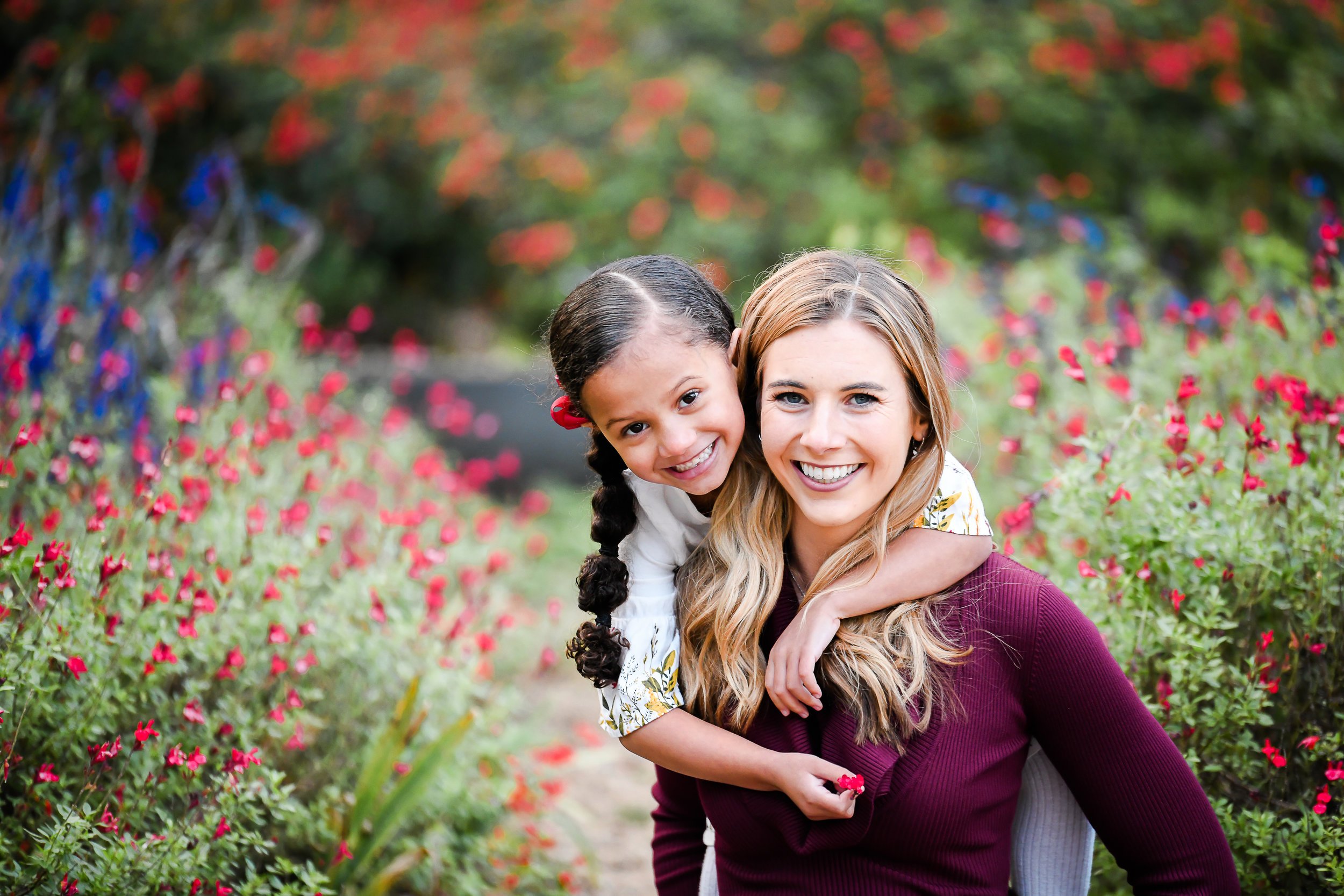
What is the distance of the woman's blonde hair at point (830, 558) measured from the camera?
1537 mm

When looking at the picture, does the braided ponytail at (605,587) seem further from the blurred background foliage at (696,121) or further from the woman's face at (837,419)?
the blurred background foliage at (696,121)

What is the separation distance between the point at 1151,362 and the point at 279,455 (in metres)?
2.67

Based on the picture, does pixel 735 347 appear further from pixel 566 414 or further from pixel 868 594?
pixel 868 594

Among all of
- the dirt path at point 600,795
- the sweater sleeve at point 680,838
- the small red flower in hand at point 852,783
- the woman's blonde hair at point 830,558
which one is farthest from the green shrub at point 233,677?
the small red flower in hand at point 852,783

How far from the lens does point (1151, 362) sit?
116 inches

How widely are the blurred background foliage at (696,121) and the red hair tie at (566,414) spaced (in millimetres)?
3888

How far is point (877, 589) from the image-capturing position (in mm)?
1566

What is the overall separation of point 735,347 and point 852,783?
76 centimetres

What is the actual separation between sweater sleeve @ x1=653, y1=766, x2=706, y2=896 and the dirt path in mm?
877

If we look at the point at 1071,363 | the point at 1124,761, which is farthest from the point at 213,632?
the point at 1071,363

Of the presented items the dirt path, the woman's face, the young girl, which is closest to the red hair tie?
the young girl

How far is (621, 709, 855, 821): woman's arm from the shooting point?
147 cm

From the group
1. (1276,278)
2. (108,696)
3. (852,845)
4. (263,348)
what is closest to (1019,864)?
(852,845)

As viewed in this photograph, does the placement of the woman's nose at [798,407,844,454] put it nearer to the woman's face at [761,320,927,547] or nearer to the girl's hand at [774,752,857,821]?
the woman's face at [761,320,927,547]
